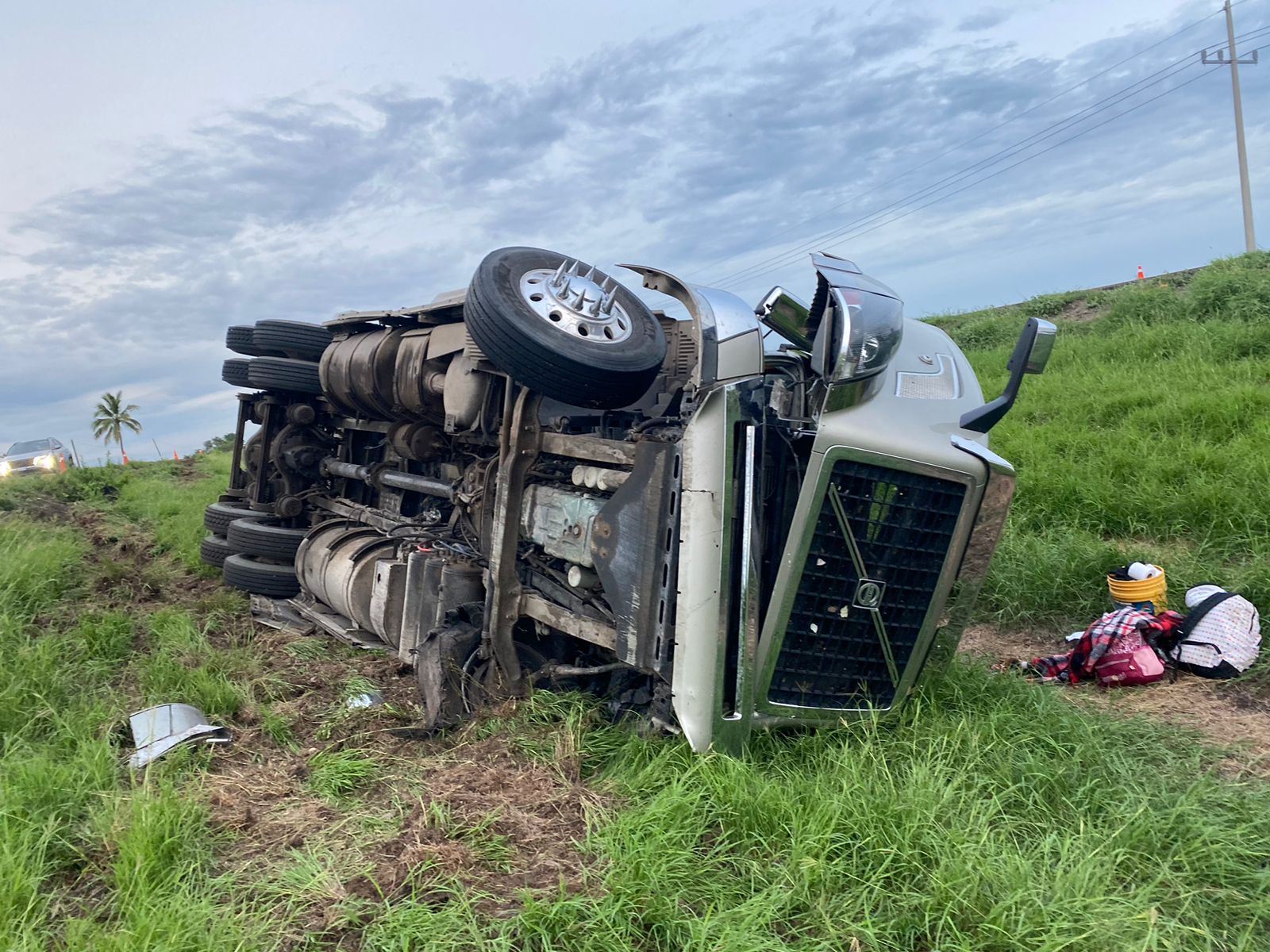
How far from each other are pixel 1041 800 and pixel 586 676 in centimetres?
166

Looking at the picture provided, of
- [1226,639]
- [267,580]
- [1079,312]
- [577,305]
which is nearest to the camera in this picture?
[577,305]

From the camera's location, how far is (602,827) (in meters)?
2.49

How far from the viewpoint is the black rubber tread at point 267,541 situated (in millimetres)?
5602

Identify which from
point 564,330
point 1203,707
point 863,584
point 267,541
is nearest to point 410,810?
point 863,584

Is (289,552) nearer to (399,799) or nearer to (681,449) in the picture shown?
(399,799)

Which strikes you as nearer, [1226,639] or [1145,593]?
[1226,639]

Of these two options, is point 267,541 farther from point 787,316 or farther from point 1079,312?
point 1079,312

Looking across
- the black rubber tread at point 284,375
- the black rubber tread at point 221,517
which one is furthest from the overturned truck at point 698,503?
the black rubber tread at point 221,517

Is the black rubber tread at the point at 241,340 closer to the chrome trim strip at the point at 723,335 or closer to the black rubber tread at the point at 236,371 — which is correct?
A: the black rubber tread at the point at 236,371

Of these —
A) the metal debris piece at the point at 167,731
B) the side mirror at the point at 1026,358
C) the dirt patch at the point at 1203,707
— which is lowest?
the dirt patch at the point at 1203,707

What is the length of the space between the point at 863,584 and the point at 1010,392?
2.56 ft

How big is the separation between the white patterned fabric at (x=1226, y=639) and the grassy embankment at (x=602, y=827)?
0.48 m

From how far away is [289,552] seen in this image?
5.61 meters

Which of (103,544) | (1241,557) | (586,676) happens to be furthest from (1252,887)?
(103,544)
